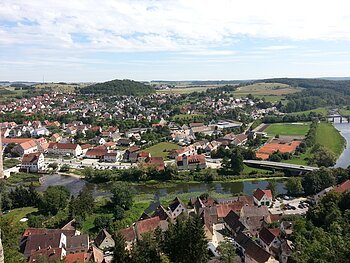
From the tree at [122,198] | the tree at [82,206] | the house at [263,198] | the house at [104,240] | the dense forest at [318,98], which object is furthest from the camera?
the dense forest at [318,98]

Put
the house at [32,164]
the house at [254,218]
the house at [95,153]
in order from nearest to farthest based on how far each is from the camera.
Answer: the house at [254,218] < the house at [32,164] < the house at [95,153]

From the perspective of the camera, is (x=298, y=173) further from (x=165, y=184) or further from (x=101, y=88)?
(x=101, y=88)

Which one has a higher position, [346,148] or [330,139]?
[330,139]

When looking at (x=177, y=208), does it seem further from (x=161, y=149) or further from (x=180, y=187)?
(x=161, y=149)

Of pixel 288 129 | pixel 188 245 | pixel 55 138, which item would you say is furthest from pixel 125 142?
pixel 188 245

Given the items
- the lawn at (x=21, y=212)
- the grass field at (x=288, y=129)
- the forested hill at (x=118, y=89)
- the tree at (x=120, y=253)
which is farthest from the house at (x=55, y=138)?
the forested hill at (x=118, y=89)

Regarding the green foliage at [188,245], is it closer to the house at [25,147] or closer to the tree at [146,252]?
the tree at [146,252]

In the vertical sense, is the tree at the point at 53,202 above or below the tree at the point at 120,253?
below
